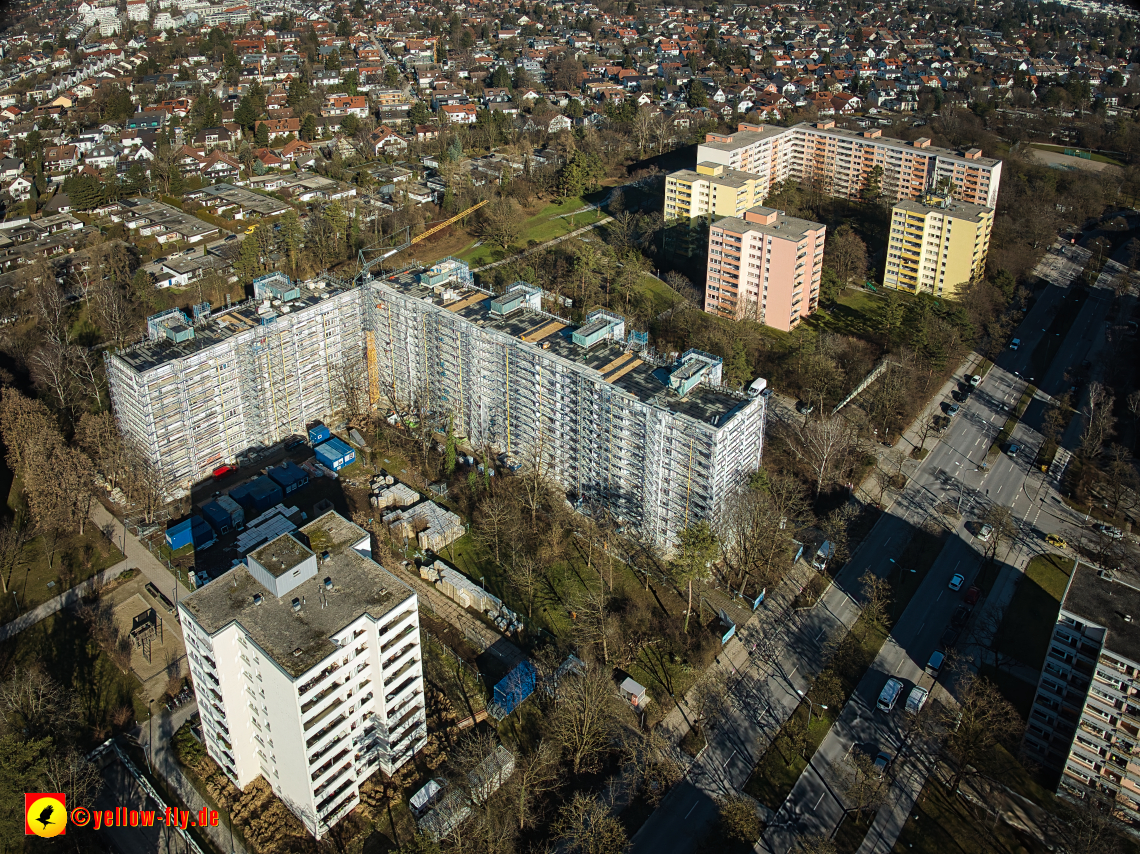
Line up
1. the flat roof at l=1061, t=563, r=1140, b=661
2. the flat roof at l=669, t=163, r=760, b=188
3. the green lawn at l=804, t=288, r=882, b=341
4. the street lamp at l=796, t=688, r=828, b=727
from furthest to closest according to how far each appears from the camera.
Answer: the flat roof at l=669, t=163, r=760, b=188, the green lawn at l=804, t=288, r=882, b=341, the street lamp at l=796, t=688, r=828, b=727, the flat roof at l=1061, t=563, r=1140, b=661

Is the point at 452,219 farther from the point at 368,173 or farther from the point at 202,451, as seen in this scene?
the point at 202,451

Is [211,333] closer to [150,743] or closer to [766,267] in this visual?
[150,743]

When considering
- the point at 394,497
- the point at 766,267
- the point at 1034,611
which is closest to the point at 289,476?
the point at 394,497

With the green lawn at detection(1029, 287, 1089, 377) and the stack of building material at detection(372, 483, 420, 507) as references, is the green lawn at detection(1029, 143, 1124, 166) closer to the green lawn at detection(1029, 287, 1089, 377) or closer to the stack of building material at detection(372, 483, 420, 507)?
the green lawn at detection(1029, 287, 1089, 377)

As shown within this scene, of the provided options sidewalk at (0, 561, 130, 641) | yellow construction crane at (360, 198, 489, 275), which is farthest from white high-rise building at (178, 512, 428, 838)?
yellow construction crane at (360, 198, 489, 275)

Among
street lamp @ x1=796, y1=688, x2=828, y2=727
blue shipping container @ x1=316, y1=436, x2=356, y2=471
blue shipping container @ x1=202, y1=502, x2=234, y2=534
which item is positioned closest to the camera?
street lamp @ x1=796, y1=688, x2=828, y2=727

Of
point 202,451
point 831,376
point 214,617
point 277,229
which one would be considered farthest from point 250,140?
point 214,617

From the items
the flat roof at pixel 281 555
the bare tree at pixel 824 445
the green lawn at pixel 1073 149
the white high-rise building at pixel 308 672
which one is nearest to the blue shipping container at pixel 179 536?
the white high-rise building at pixel 308 672
